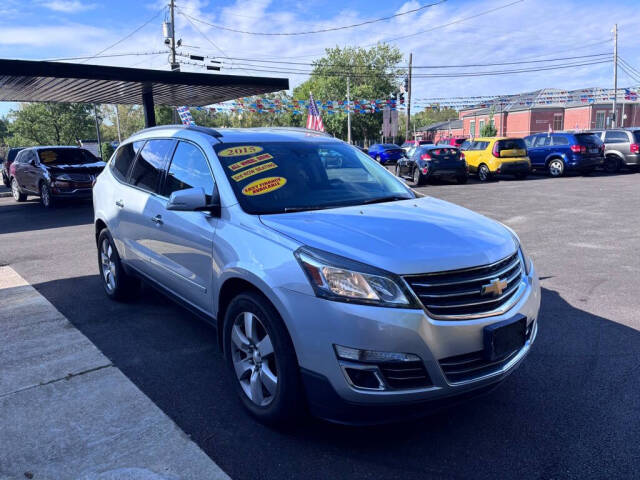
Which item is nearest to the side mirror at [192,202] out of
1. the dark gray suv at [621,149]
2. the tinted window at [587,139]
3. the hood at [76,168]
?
the hood at [76,168]

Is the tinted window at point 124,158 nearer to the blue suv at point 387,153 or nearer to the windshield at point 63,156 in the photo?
the windshield at point 63,156

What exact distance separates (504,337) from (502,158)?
18.4 m

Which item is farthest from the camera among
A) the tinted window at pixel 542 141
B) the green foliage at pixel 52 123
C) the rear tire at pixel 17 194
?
the green foliage at pixel 52 123

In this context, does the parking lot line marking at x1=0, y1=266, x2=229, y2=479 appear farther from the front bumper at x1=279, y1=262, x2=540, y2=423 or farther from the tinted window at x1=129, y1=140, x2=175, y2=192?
the tinted window at x1=129, y1=140, x2=175, y2=192

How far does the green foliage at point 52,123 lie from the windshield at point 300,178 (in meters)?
55.6

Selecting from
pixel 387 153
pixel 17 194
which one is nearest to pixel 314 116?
pixel 387 153

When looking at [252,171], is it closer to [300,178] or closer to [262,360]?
[300,178]

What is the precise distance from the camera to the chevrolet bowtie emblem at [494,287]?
2.61 meters

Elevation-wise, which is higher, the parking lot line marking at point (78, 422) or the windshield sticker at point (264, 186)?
the windshield sticker at point (264, 186)

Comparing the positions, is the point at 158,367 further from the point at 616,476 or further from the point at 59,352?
the point at 616,476

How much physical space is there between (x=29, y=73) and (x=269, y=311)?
44.8ft

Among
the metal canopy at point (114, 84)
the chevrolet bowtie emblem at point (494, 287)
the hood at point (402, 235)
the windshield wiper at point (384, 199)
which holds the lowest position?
the chevrolet bowtie emblem at point (494, 287)

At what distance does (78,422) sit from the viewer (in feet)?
10.00

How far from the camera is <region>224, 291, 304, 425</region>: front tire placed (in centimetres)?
265
